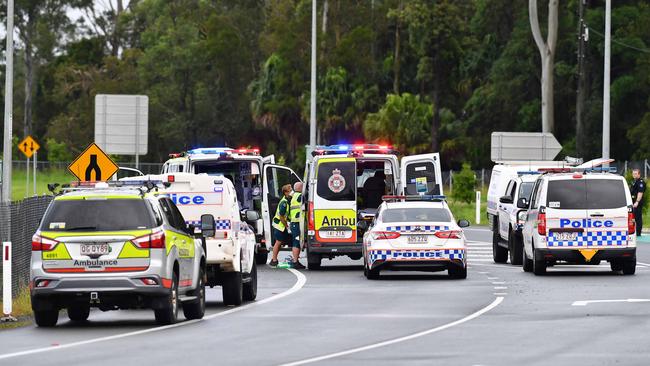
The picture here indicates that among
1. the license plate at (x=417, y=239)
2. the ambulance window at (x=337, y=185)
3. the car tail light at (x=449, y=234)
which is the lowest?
the license plate at (x=417, y=239)

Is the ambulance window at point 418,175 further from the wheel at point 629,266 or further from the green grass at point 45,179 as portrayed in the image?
the green grass at point 45,179

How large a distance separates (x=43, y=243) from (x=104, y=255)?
29.3 inches

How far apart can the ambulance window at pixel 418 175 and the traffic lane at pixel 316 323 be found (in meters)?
8.56

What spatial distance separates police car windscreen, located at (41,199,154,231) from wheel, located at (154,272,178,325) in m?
0.83

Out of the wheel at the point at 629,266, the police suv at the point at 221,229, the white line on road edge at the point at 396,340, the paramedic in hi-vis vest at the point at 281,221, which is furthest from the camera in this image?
the paramedic in hi-vis vest at the point at 281,221

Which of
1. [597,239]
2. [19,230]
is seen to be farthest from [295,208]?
[19,230]

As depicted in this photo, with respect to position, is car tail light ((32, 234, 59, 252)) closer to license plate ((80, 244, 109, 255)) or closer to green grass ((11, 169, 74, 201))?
license plate ((80, 244, 109, 255))

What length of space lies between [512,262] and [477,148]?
5349 centimetres

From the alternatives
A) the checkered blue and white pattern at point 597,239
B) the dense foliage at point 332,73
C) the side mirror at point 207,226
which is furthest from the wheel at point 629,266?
the dense foliage at point 332,73

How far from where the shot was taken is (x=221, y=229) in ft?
79.7

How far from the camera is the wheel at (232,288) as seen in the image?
24047mm

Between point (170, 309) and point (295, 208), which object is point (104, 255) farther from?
point (295, 208)

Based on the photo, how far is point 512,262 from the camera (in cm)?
3597

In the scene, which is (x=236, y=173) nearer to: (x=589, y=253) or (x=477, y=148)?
(x=589, y=253)
